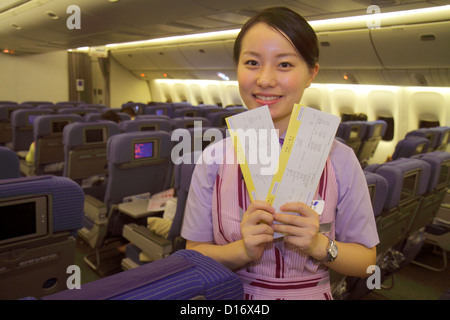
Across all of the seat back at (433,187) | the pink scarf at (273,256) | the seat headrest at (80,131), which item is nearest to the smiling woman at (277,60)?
the pink scarf at (273,256)

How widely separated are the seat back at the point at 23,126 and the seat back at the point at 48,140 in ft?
3.95

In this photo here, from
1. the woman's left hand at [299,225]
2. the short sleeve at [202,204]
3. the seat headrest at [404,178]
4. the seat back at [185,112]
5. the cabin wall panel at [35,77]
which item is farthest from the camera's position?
the cabin wall panel at [35,77]

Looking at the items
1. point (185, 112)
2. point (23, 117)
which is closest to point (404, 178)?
point (23, 117)

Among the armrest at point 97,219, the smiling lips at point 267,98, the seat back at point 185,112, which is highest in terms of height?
the smiling lips at point 267,98

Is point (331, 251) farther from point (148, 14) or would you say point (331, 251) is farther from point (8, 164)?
point (148, 14)

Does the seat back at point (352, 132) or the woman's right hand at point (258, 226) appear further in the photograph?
the seat back at point (352, 132)

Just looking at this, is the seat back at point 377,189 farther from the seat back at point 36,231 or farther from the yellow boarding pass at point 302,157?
the seat back at point 36,231

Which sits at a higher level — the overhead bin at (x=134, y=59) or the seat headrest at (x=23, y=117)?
the overhead bin at (x=134, y=59)

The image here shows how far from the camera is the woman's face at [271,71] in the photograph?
1008 millimetres

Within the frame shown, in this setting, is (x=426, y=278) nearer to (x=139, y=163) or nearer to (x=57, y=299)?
(x=139, y=163)

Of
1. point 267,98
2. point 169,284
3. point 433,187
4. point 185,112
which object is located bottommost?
point 433,187

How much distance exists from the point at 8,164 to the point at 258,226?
1978 millimetres

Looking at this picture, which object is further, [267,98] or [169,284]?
[267,98]

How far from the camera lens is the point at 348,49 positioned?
710cm
